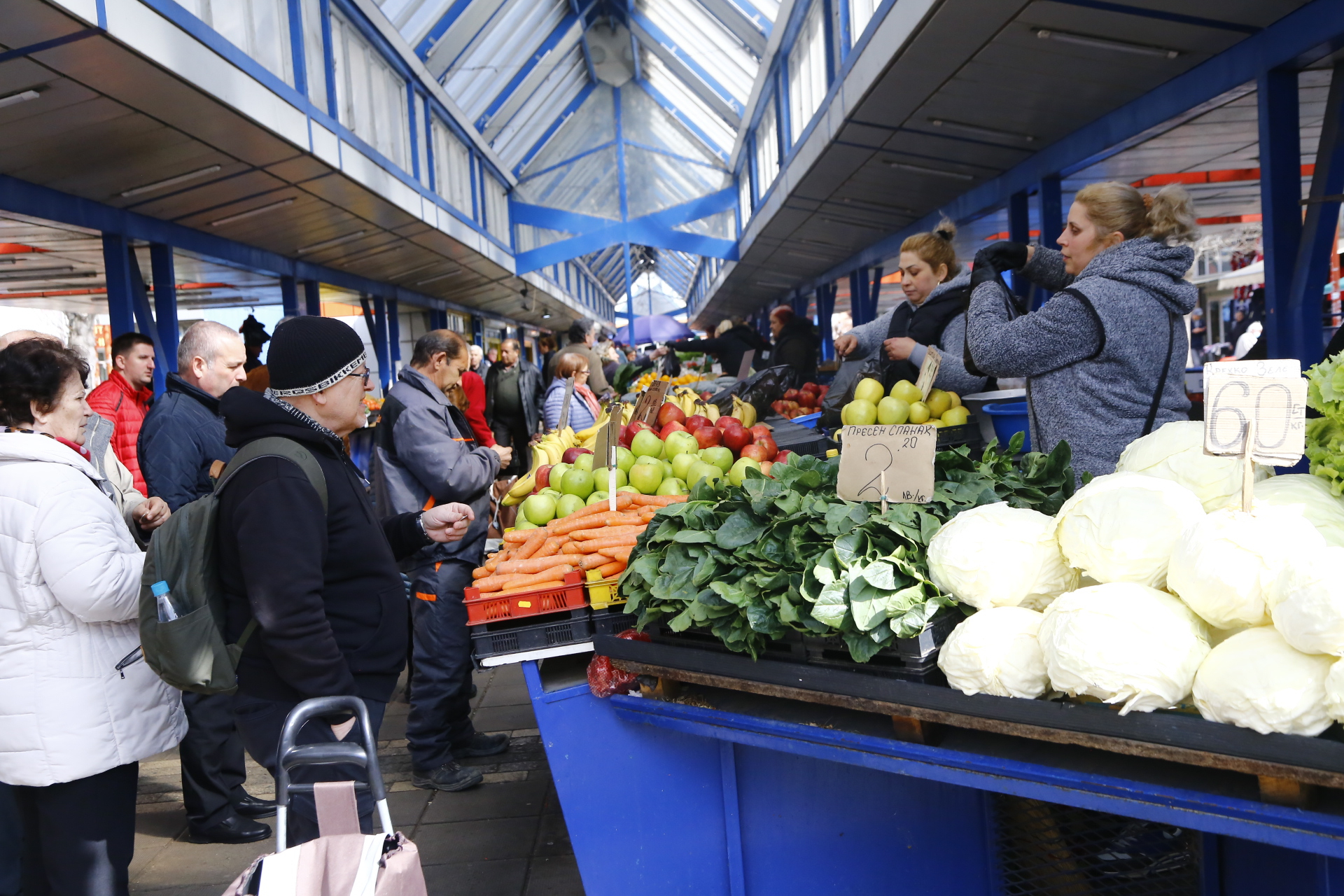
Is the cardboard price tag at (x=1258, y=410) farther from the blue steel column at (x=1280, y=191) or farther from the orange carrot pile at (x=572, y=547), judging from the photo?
the blue steel column at (x=1280, y=191)

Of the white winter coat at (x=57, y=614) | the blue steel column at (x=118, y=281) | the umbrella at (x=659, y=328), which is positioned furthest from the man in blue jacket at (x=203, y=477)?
the umbrella at (x=659, y=328)

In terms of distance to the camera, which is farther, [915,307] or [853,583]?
[915,307]

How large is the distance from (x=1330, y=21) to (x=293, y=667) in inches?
181

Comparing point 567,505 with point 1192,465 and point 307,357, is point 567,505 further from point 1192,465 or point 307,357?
point 1192,465

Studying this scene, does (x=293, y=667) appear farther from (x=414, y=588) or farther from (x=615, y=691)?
(x=414, y=588)

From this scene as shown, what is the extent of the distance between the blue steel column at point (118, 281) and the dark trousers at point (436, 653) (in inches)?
197

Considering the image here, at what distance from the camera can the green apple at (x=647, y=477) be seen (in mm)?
3270

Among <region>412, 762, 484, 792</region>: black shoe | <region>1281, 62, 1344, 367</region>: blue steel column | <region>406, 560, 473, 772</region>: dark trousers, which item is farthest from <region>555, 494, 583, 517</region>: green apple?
<region>1281, 62, 1344, 367</region>: blue steel column

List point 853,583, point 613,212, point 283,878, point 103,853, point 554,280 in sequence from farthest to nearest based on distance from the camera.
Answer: point 613,212 → point 554,280 → point 103,853 → point 853,583 → point 283,878

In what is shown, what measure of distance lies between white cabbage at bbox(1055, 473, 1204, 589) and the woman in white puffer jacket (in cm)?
221

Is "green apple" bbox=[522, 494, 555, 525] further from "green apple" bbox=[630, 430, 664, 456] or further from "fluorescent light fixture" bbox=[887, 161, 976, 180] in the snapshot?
"fluorescent light fixture" bbox=[887, 161, 976, 180]

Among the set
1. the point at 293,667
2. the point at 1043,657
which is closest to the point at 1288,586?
the point at 1043,657

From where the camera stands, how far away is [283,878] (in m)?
1.55

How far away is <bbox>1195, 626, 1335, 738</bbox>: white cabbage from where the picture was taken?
1332mm
